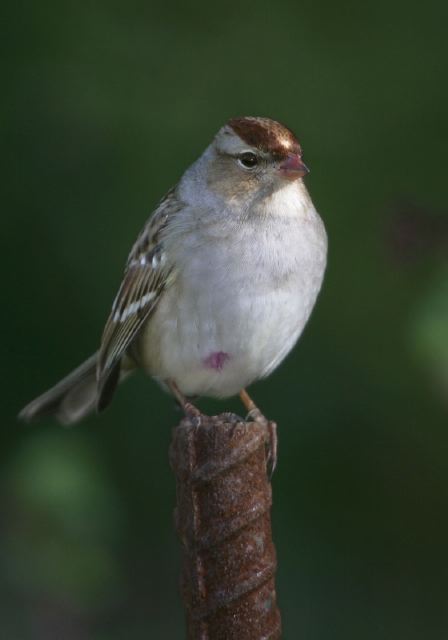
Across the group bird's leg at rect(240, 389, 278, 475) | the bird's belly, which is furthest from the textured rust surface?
the bird's belly

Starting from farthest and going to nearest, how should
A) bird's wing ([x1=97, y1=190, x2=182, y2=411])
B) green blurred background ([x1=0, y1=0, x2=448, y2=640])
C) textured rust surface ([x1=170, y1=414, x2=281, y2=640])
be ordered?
green blurred background ([x1=0, y1=0, x2=448, y2=640]) < bird's wing ([x1=97, y1=190, x2=182, y2=411]) < textured rust surface ([x1=170, y1=414, x2=281, y2=640])

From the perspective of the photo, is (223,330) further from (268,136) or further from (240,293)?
(268,136)

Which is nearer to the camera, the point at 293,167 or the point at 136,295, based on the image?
the point at 293,167

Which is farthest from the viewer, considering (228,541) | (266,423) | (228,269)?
(228,269)

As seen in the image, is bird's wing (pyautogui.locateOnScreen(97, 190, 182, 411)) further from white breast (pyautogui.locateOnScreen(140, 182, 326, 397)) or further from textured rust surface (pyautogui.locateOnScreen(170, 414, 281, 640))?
textured rust surface (pyautogui.locateOnScreen(170, 414, 281, 640))

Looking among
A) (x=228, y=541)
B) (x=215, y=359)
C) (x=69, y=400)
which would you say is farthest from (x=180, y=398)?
(x=228, y=541)

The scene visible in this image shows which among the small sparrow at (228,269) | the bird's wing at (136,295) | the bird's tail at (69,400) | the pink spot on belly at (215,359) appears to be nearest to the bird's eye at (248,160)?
the small sparrow at (228,269)
